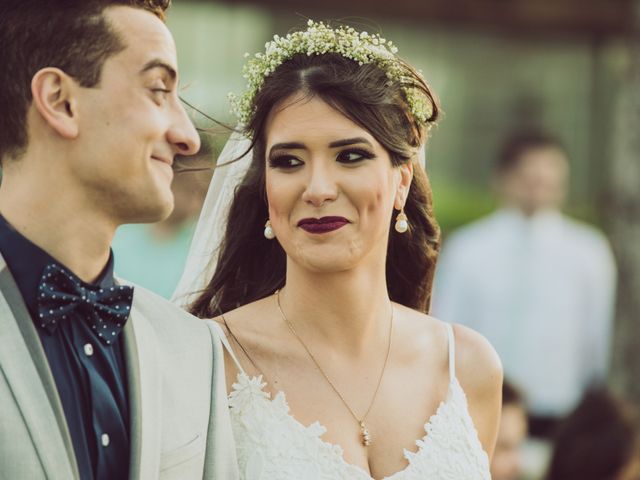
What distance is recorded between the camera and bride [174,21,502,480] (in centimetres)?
386

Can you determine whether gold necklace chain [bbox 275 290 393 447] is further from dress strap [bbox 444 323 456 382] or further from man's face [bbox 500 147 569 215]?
man's face [bbox 500 147 569 215]

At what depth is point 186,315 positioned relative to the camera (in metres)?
3.54

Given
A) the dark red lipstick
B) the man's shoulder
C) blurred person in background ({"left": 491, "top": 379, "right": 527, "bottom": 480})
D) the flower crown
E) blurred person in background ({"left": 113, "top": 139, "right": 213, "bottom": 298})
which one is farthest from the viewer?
blurred person in background ({"left": 113, "top": 139, "right": 213, "bottom": 298})

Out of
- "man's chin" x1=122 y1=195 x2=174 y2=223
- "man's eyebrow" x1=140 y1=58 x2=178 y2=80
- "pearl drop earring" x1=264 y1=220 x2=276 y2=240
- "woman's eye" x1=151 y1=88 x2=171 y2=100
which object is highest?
"man's eyebrow" x1=140 y1=58 x2=178 y2=80

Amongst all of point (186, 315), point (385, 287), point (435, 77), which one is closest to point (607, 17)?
point (435, 77)

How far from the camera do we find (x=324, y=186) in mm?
3791

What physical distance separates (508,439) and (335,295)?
5.92 ft

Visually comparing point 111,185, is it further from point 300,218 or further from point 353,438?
point 353,438

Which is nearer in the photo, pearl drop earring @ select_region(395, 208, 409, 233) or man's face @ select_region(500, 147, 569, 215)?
pearl drop earring @ select_region(395, 208, 409, 233)

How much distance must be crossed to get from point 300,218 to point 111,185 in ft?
2.66

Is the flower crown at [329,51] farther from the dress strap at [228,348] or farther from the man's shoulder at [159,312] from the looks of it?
the man's shoulder at [159,312]

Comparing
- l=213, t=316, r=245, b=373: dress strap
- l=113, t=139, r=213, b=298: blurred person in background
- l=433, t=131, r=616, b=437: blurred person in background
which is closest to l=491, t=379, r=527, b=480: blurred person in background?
l=213, t=316, r=245, b=373: dress strap

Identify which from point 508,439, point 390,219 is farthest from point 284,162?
point 508,439

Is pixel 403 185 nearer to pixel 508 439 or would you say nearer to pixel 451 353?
pixel 451 353
